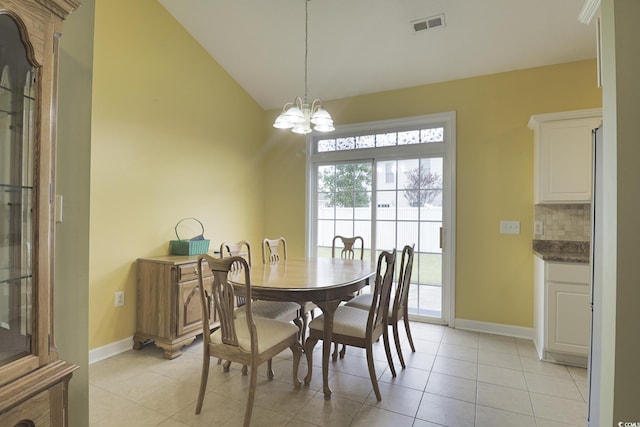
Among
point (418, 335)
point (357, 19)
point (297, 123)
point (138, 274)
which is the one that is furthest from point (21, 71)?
point (418, 335)

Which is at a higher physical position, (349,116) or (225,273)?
(349,116)

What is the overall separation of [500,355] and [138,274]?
3340mm

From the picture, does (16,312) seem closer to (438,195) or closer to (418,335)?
(418,335)

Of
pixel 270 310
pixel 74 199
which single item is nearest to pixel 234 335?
pixel 270 310

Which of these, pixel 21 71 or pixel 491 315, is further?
pixel 491 315

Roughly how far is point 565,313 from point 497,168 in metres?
1.49

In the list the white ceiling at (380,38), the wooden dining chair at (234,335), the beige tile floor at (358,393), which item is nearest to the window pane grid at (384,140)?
the white ceiling at (380,38)

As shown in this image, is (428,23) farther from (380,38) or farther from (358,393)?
(358,393)

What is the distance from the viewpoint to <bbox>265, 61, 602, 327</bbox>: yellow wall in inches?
129

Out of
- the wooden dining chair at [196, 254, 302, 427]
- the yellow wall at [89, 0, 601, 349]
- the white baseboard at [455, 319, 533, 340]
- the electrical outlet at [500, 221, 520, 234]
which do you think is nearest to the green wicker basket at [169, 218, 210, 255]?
the yellow wall at [89, 0, 601, 349]

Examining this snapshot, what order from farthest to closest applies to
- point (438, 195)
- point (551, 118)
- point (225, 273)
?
1. point (438, 195)
2. point (551, 118)
3. point (225, 273)

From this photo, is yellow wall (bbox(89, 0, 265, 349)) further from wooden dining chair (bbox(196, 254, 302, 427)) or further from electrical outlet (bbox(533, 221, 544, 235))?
electrical outlet (bbox(533, 221, 544, 235))

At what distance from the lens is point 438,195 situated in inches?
148

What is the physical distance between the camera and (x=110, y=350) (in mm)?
2852
